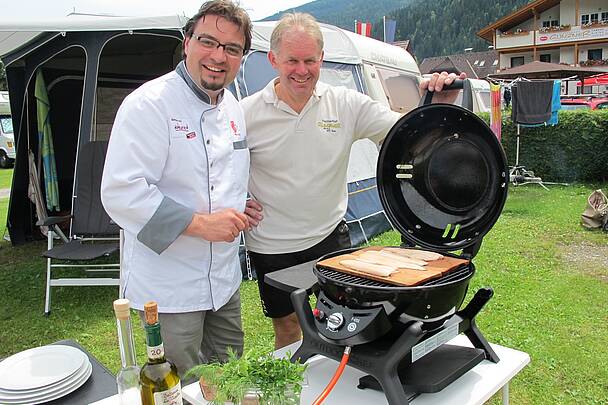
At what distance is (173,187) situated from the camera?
1.70 metres

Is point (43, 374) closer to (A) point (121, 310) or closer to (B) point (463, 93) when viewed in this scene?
(A) point (121, 310)

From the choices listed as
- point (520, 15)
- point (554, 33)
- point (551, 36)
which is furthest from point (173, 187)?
point (520, 15)

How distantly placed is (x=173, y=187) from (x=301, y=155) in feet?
2.08

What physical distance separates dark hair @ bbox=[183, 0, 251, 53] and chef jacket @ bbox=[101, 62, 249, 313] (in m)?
0.18

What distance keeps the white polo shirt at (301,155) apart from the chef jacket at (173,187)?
0.26 meters

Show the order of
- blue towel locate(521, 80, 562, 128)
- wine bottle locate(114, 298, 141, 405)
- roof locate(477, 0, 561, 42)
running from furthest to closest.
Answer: roof locate(477, 0, 561, 42)
blue towel locate(521, 80, 562, 128)
wine bottle locate(114, 298, 141, 405)

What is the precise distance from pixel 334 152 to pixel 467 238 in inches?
31.4

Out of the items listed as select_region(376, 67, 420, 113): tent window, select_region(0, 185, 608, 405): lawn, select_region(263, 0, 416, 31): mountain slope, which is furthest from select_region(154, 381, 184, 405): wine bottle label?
select_region(263, 0, 416, 31): mountain slope

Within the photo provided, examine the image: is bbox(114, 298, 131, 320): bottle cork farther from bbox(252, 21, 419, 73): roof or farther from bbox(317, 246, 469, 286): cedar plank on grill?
bbox(252, 21, 419, 73): roof

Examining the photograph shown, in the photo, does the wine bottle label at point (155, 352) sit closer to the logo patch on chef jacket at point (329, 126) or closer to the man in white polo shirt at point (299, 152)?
the man in white polo shirt at point (299, 152)

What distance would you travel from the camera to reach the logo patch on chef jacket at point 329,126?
2188 millimetres

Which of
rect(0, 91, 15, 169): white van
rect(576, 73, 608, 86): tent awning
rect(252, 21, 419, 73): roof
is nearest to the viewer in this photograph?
rect(252, 21, 419, 73): roof

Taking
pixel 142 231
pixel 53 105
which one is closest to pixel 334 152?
pixel 142 231

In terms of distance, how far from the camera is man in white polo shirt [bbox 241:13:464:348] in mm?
2158
